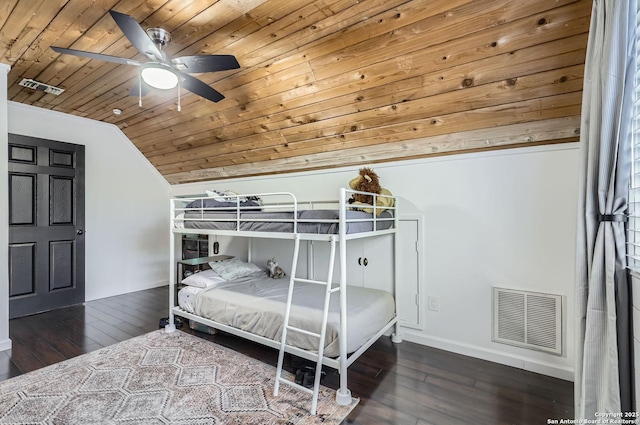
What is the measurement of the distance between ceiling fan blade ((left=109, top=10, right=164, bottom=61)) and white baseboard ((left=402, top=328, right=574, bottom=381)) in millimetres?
2966

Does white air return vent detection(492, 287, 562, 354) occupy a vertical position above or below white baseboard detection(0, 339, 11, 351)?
above

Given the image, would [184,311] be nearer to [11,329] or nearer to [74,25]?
[11,329]

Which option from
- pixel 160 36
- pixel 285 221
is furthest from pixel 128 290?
pixel 160 36

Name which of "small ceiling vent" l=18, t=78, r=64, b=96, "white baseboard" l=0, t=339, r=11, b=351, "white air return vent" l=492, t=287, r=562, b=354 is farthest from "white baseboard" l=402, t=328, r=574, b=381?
"small ceiling vent" l=18, t=78, r=64, b=96

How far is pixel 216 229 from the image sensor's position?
2.81m

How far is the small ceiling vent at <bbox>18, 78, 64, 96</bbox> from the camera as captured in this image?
3.01 metres

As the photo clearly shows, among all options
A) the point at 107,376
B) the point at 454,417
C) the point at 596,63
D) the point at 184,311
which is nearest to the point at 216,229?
the point at 184,311

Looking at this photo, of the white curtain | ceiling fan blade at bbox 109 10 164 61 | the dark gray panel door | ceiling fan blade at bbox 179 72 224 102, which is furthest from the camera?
the dark gray panel door

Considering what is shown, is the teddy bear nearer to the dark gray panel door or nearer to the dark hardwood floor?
the dark hardwood floor

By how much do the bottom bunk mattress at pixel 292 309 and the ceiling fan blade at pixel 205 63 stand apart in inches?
68.7

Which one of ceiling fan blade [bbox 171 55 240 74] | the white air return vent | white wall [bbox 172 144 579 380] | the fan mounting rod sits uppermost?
the fan mounting rod

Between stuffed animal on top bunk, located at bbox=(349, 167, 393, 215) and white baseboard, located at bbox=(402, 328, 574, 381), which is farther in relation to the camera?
stuffed animal on top bunk, located at bbox=(349, 167, 393, 215)

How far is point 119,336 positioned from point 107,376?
0.83m

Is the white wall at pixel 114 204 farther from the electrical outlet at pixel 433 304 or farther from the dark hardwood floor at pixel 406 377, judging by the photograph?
the electrical outlet at pixel 433 304
